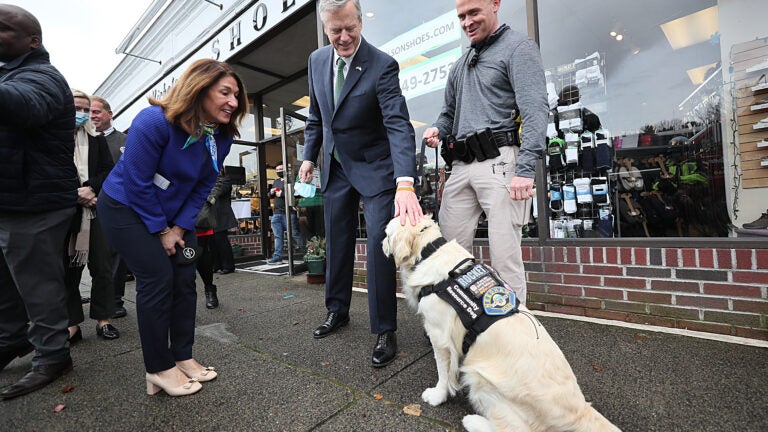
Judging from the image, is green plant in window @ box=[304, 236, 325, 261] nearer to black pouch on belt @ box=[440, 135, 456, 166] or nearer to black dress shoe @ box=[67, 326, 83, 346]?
black dress shoe @ box=[67, 326, 83, 346]

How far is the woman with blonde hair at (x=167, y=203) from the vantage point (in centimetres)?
182

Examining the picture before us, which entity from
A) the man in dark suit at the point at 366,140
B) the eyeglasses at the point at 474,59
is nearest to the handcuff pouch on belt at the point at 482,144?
the man in dark suit at the point at 366,140

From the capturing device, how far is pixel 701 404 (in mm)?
1635

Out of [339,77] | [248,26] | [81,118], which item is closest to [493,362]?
[339,77]

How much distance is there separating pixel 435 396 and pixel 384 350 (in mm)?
547

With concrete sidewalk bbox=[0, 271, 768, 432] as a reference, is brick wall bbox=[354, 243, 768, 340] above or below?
above

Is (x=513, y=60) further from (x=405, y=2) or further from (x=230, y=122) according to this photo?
(x=405, y=2)

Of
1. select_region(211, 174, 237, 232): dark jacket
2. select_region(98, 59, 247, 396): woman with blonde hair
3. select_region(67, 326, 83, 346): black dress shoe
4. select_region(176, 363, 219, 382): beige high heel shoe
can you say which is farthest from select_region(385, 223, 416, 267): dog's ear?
select_region(211, 174, 237, 232): dark jacket

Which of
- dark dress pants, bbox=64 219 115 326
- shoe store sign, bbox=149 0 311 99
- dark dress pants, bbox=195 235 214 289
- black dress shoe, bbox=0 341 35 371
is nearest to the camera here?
black dress shoe, bbox=0 341 35 371

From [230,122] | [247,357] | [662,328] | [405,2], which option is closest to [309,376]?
[247,357]

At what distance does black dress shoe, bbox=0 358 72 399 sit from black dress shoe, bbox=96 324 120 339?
2.48 feet

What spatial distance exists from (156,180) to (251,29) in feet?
16.1

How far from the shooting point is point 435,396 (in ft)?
5.66

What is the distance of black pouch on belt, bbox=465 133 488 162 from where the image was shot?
2125 millimetres
